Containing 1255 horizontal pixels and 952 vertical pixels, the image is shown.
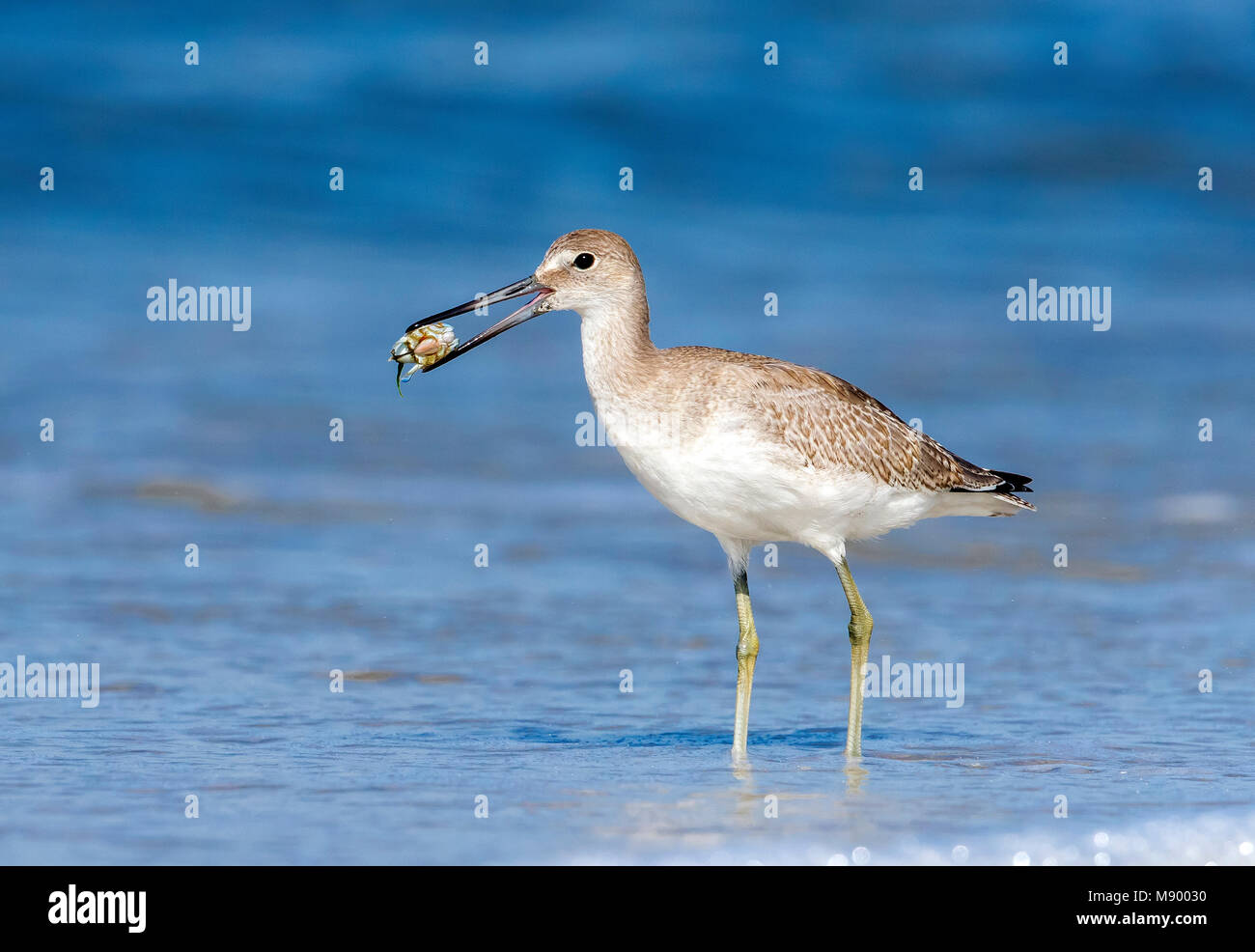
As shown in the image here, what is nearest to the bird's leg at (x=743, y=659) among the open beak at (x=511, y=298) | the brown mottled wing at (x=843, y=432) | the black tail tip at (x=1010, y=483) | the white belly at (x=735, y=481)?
the white belly at (x=735, y=481)

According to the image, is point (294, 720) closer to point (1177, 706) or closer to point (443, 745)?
point (443, 745)

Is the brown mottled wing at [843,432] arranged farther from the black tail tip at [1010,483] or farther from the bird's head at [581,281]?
the bird's head at [581,281]

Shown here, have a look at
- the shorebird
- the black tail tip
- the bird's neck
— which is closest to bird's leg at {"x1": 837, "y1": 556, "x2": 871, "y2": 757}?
the shorebird

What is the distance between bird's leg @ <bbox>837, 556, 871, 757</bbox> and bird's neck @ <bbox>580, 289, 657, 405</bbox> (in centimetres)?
138

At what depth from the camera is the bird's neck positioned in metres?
7.47

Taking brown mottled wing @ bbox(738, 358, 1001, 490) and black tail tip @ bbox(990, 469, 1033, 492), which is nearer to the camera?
brown mottled wing @ bbox(738, 358, 1001, 490)

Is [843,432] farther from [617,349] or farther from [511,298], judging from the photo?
[511,298]

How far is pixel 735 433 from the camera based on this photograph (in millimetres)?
7297

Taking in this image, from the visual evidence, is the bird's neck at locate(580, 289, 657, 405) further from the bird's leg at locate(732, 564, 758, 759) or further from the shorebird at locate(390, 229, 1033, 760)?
the bird's leg at locate(732, 564, 758, 759)

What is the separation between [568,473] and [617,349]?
5514 millimetres

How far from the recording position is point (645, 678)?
874 centimetres

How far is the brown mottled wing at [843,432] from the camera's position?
754cm

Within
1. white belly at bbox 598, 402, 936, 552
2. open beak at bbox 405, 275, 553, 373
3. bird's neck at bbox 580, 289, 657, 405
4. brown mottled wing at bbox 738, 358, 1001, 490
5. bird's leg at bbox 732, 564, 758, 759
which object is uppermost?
open beak at bbox 405, 275, 553, 373

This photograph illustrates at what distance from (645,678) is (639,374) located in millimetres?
1939
